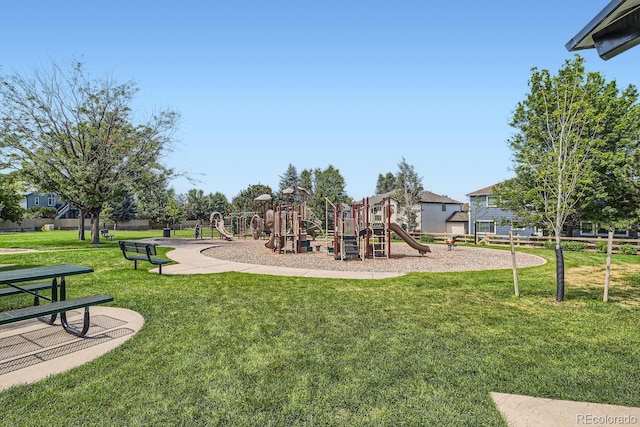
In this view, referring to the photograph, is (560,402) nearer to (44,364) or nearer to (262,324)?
(262,324)

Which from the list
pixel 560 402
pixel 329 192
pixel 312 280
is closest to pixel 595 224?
pixel 312 280

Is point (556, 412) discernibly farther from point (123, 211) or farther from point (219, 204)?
point (219, 204)

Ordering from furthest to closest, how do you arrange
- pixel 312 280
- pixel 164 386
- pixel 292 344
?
pixel 312 280, pixel 292 344, pixel 164 386

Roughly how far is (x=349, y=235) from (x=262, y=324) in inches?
466

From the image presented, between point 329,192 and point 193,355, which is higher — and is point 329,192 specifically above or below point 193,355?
above

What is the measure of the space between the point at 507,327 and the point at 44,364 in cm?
666

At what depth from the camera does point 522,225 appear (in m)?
25.5

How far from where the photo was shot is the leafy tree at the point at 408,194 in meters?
43.7

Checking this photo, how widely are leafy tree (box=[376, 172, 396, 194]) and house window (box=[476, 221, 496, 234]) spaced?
5172 centimetres

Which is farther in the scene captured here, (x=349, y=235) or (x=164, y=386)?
(x=349, y=235)

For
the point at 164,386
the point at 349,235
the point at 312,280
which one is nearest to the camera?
the point at 164,386

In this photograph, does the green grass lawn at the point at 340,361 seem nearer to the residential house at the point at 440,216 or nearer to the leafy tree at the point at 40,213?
the residential house at the point at 440,216

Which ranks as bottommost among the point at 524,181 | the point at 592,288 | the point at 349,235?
the point at 592,288

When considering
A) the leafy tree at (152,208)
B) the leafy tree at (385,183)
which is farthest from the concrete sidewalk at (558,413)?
the leafy tree at (385,183)
